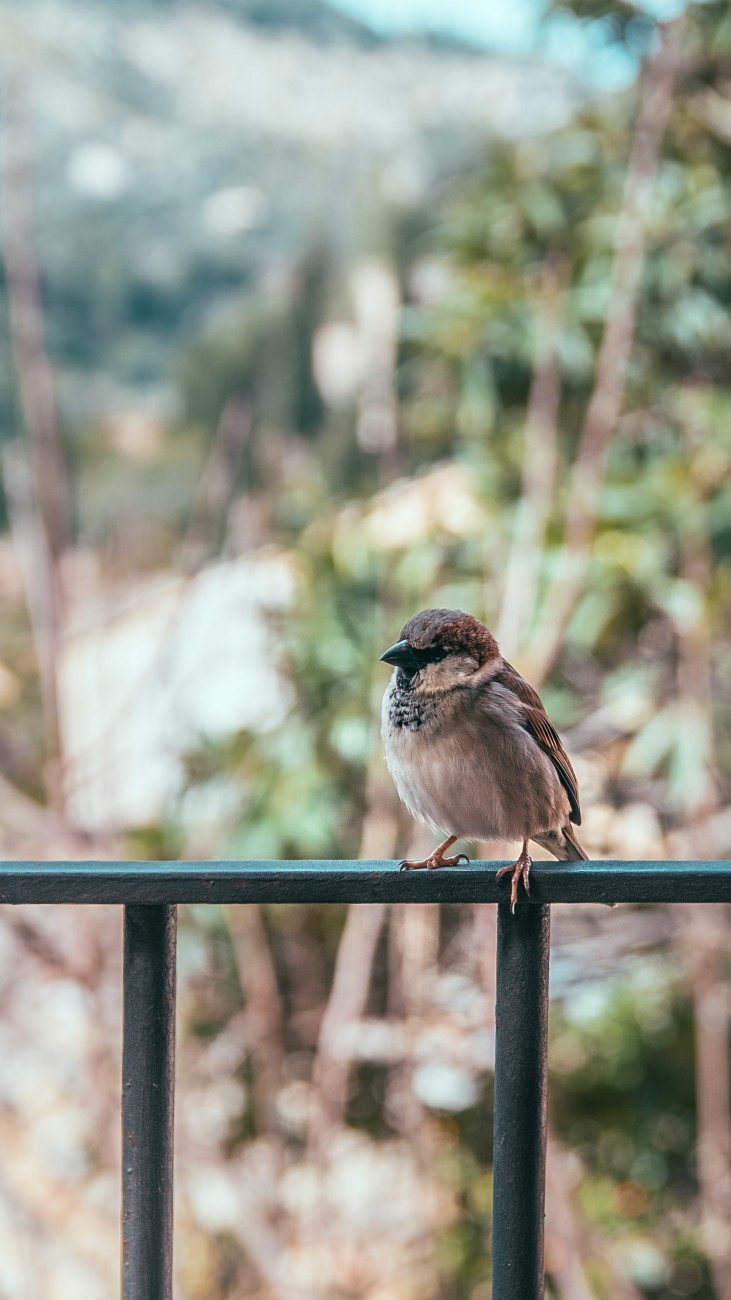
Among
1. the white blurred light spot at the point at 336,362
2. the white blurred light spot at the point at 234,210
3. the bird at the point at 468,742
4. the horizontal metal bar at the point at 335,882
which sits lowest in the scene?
the horizontal metal bar at the point at 335,882

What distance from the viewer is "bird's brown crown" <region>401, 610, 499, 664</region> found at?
0.97 metres

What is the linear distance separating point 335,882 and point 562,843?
489mm

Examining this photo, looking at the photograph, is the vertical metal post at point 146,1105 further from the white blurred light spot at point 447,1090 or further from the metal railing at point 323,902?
the white blurred light spot at point 447,1090

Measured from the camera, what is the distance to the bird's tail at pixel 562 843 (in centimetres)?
99

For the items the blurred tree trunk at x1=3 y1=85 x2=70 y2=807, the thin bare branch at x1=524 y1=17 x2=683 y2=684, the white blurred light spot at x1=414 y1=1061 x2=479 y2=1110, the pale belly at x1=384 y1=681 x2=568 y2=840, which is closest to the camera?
the pale belly at x1=384 y1=681 x2=568 y2=840

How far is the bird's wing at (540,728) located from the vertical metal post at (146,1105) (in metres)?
0.46

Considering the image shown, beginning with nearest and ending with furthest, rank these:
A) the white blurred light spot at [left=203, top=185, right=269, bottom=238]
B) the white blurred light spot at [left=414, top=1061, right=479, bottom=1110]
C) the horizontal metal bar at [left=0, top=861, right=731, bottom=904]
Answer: the horizontal metal bar at [left=0, top=861, right=731, bottom=904] → the white blurred light spot at [left=414, top=1061, right=479, bottom=1110] → the white blurred light spot at [left=203, top=185, right=269, bottom=238]

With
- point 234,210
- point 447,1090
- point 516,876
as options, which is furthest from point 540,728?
point 234,210

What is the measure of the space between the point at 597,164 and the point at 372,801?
1784 mm

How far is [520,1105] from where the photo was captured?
1.87ft

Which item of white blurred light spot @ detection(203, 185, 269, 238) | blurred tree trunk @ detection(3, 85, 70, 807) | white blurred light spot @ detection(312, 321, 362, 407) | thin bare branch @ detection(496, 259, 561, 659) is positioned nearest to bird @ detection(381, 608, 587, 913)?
thin bare branch @ detection(496, 259, 561, 659)

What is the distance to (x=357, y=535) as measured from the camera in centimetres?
273

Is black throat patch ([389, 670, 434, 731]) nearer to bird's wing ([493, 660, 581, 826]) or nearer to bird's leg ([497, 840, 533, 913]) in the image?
bird's wing ([493, 660, 581, 826])

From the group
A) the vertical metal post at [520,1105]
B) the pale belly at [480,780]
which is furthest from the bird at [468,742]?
the vertical metal post at [520,1105]
